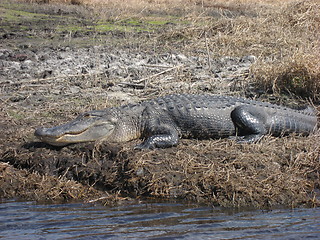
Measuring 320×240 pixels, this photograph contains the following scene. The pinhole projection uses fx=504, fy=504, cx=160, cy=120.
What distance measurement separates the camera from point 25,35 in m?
11.0

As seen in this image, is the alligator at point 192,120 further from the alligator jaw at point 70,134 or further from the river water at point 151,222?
the river water at point 151,222

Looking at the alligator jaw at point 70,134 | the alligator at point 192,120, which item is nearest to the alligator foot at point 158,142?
the alligator at point 192,120

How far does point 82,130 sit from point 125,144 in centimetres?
51

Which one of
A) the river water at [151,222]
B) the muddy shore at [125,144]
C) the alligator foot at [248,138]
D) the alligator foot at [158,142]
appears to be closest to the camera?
the river water at [151,222]

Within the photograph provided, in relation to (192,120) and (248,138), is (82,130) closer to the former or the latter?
(192,120)

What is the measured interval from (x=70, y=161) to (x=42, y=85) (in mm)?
2931

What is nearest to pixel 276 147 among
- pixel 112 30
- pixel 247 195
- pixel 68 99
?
pixel 247 195

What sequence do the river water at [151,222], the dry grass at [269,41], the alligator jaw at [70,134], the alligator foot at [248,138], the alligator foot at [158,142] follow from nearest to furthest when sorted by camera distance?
the river water at [151,222] < the alligator jaw at [70,134] < the alligator foot at [158,142] < the alligator foot at [248,138] < the dry grass at [269,41]

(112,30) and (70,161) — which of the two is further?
(112,30)

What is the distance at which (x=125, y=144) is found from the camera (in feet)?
18.8

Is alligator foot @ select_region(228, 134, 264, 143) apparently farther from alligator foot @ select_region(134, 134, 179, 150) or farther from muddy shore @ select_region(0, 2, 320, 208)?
alligator foot @ select_region(134, 134, 179, 150)

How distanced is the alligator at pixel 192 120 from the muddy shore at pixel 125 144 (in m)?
0.25

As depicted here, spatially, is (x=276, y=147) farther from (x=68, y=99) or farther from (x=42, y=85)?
(x=42, y=85)

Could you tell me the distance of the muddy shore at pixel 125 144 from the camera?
473 centimetres
